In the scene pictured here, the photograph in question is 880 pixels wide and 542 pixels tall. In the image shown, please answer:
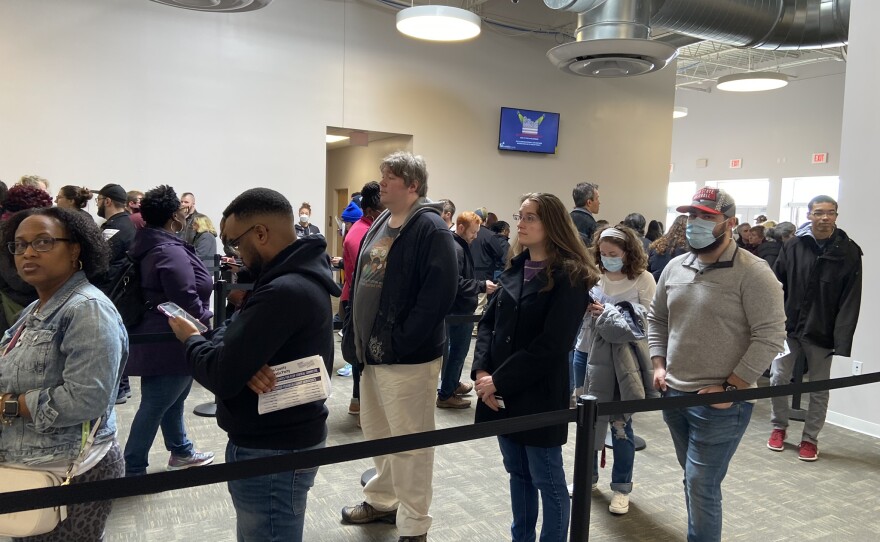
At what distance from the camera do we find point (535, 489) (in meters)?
2.47

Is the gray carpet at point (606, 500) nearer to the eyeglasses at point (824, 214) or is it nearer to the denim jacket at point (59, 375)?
the denim jacket at point (59, 375)

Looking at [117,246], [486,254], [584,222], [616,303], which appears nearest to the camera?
[616,303]

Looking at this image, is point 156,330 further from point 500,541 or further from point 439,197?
point 439,197

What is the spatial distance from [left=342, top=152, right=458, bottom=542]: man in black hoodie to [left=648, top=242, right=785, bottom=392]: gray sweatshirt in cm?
91

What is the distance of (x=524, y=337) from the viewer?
239cm

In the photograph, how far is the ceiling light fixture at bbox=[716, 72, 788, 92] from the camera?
418 inches

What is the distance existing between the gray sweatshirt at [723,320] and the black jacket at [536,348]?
426 millimetres

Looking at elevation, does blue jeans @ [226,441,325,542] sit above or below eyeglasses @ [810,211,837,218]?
below

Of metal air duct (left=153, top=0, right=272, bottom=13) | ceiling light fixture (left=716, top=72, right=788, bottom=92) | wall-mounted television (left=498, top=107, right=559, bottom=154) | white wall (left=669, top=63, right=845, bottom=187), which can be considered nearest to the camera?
metal air duct (left=153, top=0, right=272, bottom=13)

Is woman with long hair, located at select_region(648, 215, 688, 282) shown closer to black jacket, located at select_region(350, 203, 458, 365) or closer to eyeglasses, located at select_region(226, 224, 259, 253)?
black jacket, located at select_region(350, 203, 458, 365)

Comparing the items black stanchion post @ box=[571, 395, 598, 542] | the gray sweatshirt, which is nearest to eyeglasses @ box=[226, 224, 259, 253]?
black stanchion post @ box=[571, 395, 598, 542]

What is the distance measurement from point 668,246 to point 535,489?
3.80 metres

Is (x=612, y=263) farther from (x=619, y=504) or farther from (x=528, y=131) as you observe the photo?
A: (x=528, y=131)

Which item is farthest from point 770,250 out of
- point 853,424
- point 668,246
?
point 853,424
